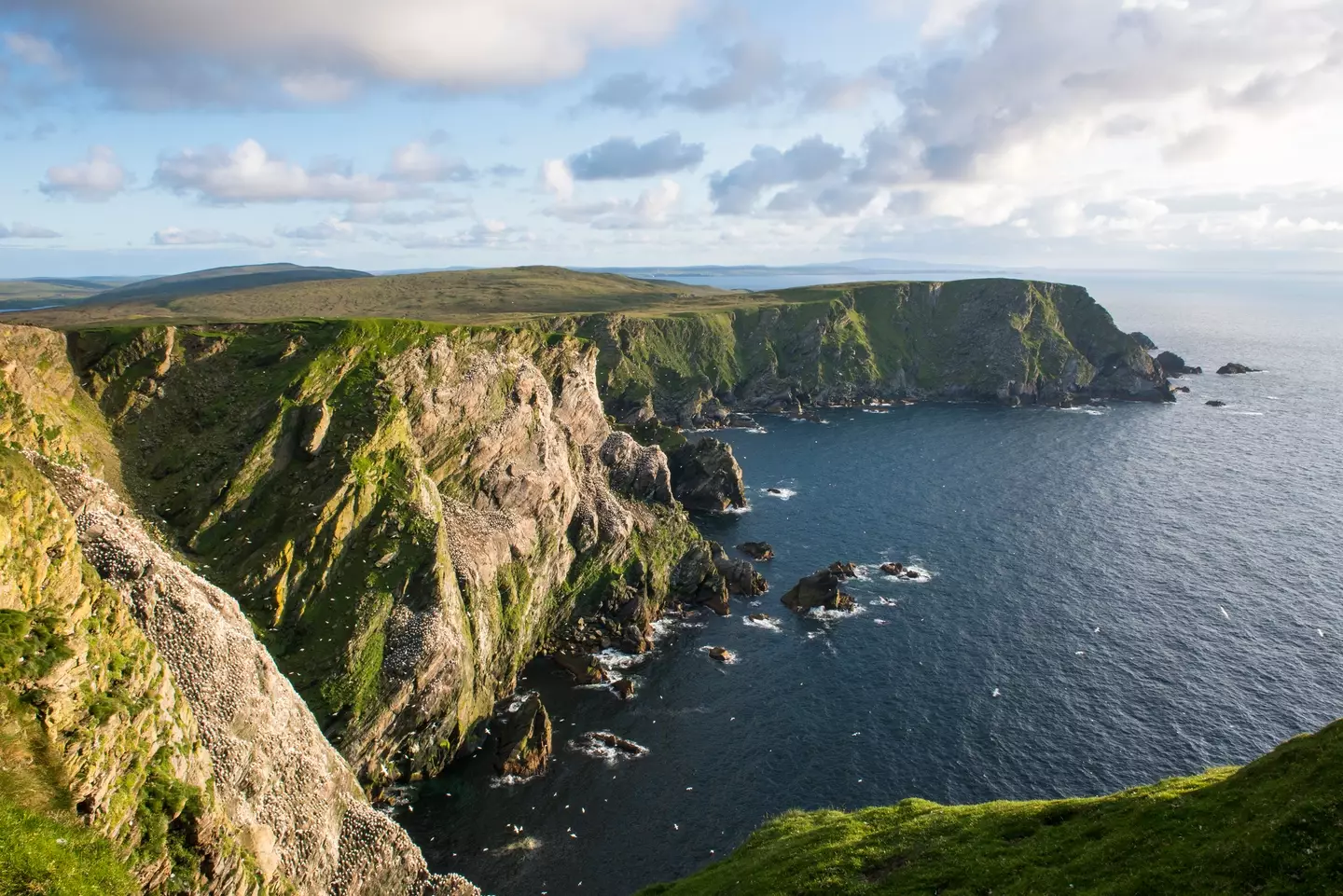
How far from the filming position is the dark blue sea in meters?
64.8

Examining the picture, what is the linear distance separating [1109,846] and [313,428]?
71203mm

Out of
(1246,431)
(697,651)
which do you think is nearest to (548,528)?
(697,651)

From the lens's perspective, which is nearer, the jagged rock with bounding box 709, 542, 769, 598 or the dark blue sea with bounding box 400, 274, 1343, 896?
the dark blue sea with bounding box 400, 274, 1343, 896

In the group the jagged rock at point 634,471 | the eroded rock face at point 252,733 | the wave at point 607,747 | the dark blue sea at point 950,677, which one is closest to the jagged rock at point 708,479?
the dark blue sea at point 950,677

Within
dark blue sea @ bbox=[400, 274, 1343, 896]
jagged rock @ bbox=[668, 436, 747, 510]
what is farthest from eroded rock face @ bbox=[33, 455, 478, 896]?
jagged rock @ bbox=[668, 436, 747, 510]

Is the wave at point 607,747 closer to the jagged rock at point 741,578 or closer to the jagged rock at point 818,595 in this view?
the jagged rock at point 818,595

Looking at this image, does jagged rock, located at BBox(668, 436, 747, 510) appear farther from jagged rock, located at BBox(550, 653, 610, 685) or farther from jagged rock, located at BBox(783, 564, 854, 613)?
jagged rock, located at BBox(550, 653, 610, 685)

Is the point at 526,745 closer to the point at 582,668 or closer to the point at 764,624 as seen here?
the point at 582,668

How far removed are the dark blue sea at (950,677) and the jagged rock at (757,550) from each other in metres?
3.67

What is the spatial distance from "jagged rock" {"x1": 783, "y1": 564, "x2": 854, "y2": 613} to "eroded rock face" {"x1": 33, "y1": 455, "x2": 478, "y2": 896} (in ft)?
196

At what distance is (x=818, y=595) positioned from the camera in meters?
101

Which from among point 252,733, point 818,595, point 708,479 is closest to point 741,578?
point 818,595

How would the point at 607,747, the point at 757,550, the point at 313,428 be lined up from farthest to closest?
the point at 757,550 < the point at 607,747 < the point at 313,428

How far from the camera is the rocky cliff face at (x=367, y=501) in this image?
214ft
